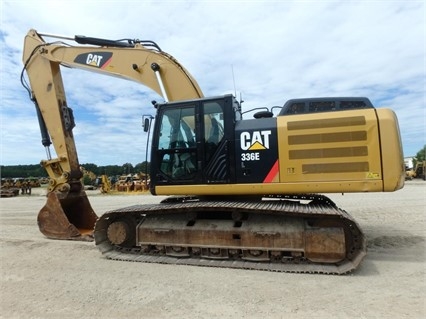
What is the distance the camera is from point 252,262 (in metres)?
5.61

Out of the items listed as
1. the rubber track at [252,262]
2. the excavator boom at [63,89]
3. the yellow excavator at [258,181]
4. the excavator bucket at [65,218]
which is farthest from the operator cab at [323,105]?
the excavator bucket at [65,218]

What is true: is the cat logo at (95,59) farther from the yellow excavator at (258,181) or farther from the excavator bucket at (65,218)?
the excavator bucket at (65,218)

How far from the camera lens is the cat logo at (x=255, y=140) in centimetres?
588

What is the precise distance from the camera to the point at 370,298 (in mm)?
4129

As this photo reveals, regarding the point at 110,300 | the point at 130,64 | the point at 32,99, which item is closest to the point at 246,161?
the point at 110,300

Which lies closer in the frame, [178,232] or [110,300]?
[110,300]

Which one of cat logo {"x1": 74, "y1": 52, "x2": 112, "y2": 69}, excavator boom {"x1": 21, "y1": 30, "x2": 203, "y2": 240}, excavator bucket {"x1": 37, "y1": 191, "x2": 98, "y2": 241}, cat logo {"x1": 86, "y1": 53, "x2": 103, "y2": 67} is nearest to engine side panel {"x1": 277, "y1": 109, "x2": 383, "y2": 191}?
excavator boom {"x1": 21, "y1": 30, "x2": 203, "y2": 240}

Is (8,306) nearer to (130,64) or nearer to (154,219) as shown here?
(154,219)

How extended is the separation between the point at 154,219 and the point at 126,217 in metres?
0.58

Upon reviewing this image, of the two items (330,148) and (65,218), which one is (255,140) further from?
(65,218)

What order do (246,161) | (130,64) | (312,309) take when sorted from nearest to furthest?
(312,309), (246,161), (130,64)

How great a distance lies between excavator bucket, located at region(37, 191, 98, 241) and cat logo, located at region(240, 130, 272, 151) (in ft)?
14.1

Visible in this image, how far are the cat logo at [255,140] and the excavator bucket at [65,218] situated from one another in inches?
169

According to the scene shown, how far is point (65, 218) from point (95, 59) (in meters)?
3.78
